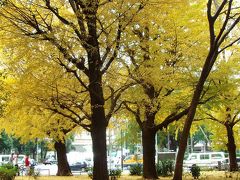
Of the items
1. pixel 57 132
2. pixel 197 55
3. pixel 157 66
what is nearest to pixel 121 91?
pixel 157 66

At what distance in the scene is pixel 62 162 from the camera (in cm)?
3058

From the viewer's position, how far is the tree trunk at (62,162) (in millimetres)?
30281

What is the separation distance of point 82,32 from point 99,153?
4.45 meters

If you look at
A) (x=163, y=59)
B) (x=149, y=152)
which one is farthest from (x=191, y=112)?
(x=149, y=152)

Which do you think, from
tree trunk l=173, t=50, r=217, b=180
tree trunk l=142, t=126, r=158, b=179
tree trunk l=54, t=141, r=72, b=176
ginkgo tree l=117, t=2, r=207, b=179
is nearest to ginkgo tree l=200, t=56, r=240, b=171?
ginkgo tree l=117, t=2, r=207, b=179

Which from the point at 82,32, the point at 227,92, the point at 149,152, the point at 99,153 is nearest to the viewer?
the point at 82,32

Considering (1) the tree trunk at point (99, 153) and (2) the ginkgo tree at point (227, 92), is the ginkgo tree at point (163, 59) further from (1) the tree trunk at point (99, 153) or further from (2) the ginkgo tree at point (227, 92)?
(1) the tree trunk at point (99, 153)

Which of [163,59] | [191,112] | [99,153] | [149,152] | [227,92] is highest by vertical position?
[163,59]

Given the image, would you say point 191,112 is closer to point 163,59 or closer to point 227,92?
point 163,59

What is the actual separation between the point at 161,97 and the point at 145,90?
90 centimetres

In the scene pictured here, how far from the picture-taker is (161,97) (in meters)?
19.2

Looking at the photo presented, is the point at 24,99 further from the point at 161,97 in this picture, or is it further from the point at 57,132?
the point at 57,132

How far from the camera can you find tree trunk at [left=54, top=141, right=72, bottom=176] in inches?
1192

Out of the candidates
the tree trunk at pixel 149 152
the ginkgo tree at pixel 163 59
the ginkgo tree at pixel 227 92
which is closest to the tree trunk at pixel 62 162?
the tree trunk at pixel 149 152
